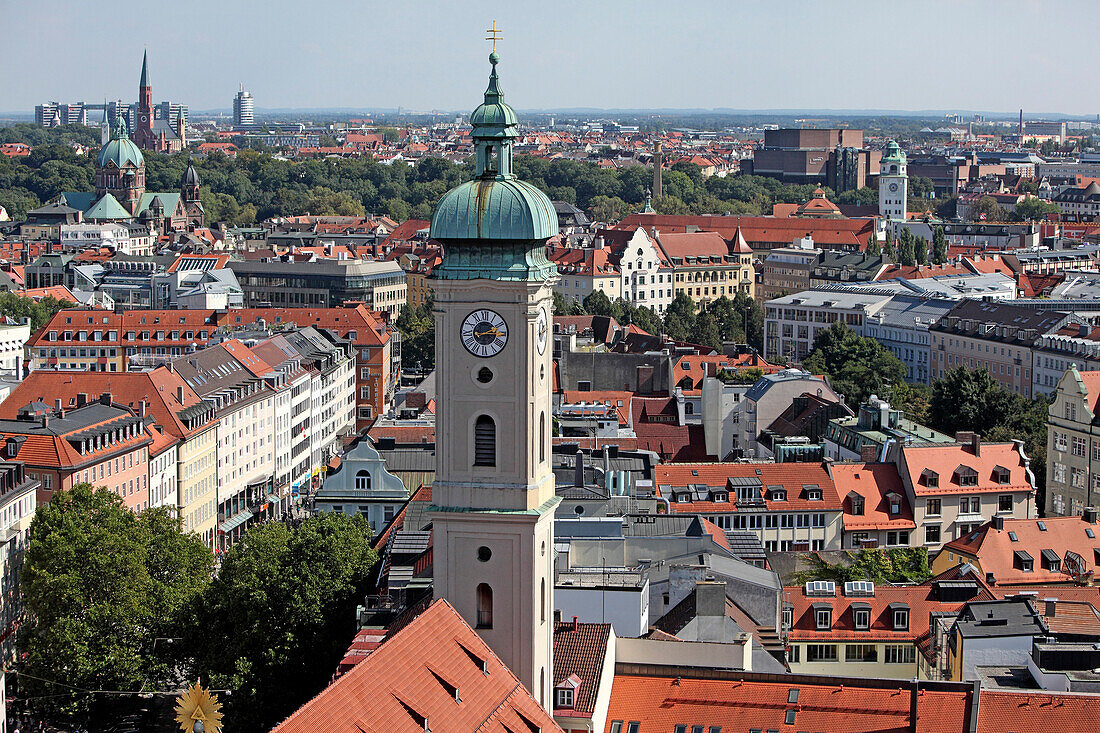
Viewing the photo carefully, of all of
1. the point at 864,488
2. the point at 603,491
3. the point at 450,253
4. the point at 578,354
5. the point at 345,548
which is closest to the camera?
the point at 450,253

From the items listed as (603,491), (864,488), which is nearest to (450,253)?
(603,491)

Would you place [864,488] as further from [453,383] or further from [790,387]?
[453,383]

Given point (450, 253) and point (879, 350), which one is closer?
point (450, 253)

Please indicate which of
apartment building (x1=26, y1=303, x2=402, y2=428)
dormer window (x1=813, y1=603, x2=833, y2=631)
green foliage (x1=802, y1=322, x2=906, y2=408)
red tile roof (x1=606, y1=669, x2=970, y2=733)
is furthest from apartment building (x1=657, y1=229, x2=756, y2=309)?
red tile roof (x1=606, y1=669, x2=970, y2=733)

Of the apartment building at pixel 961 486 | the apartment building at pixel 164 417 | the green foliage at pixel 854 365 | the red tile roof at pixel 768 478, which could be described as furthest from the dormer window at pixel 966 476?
the apartment building at pixel 164 417

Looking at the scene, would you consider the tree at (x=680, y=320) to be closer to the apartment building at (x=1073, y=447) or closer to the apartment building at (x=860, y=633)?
the apartment building at (x=1073, y=447)

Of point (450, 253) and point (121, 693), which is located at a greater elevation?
point (450, 253)

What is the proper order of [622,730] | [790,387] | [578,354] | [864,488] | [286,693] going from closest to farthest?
1. [622,730]
2. [286,693]
3. [864,488]
4. [790,387]
5. [578,354]
